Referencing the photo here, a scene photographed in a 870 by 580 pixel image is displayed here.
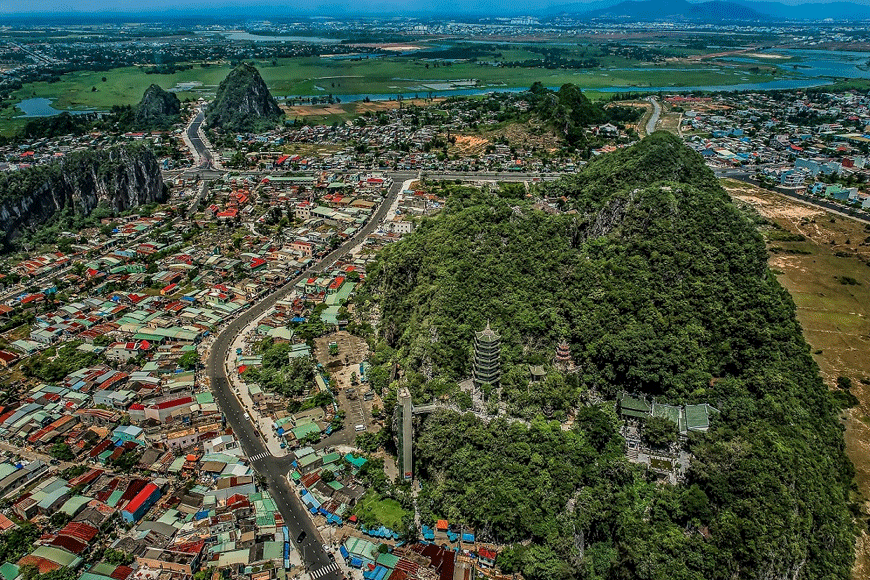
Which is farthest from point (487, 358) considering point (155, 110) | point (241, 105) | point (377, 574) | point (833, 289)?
point (155, 110)

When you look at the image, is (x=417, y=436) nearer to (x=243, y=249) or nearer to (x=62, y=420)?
(x=62, y=420)

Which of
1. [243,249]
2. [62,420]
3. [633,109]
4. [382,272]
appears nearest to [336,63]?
[633,109]

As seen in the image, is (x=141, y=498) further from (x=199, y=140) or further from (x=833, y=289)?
(x=199, y=140)

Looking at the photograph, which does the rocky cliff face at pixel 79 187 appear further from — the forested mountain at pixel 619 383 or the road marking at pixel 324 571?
the road marking at pixel 324 571

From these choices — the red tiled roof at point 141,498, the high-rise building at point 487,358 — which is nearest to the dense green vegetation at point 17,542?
the red tiled roof at point 141,498

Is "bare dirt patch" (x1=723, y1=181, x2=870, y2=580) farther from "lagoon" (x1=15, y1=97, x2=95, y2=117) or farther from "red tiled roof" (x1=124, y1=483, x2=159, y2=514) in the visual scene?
"lagoon" (x1=15, y1=97, x2=95, y2=117)
